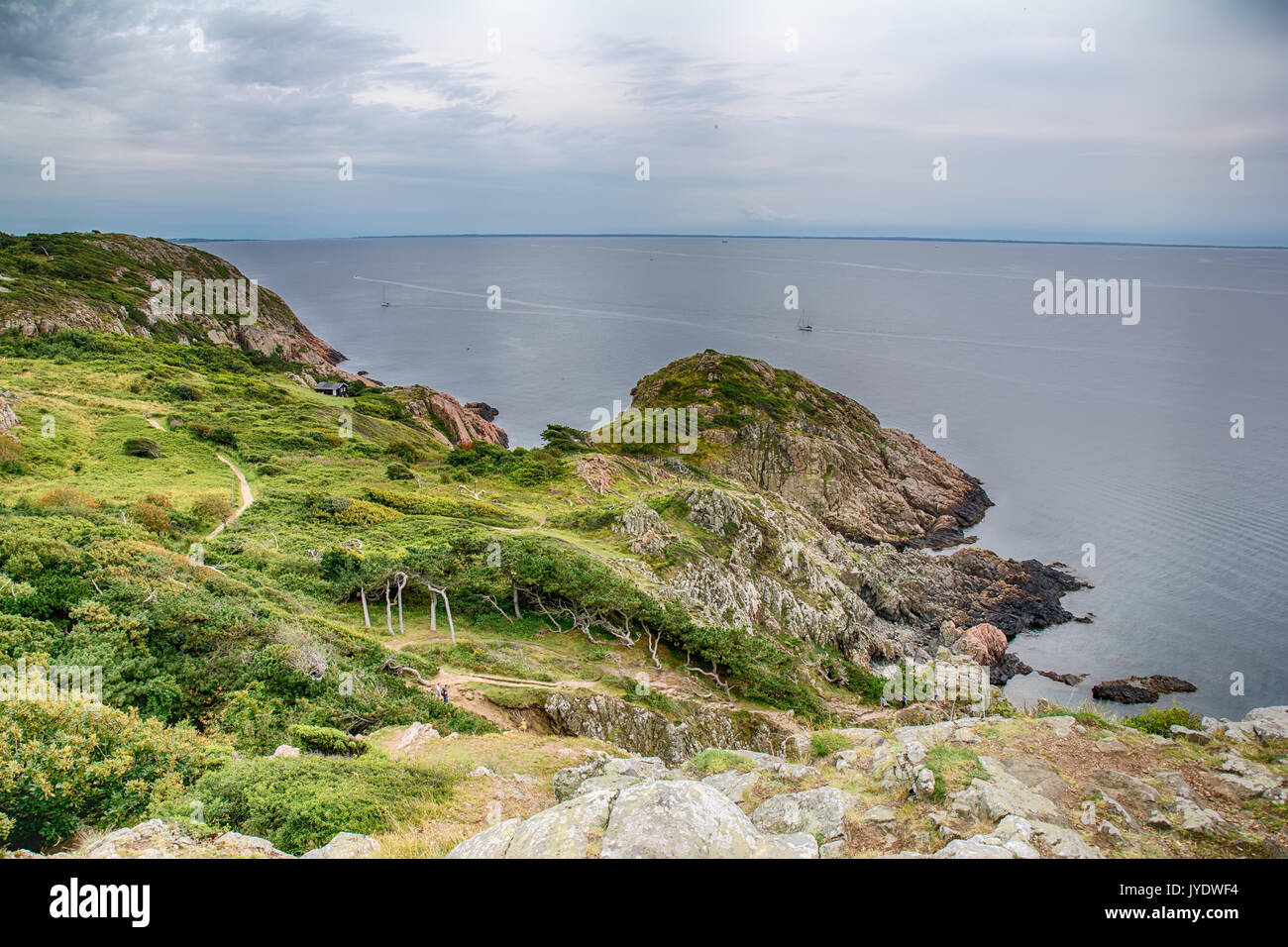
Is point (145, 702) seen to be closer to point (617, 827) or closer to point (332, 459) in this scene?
point (617, 827)

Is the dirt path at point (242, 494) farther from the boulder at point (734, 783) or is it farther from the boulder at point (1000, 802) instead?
the boulder at point (1000, 802)

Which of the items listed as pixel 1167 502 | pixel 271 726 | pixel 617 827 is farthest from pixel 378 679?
pixel 1167 502

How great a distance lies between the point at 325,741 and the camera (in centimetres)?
1594

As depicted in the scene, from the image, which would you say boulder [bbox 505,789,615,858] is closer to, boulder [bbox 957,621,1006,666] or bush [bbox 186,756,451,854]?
bush [bbox 186,756,451,854]

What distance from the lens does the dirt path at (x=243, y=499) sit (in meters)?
29.2

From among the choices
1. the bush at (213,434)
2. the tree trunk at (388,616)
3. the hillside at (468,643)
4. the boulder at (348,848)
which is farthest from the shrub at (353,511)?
the boulder at (348,848)

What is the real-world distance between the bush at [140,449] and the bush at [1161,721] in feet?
147

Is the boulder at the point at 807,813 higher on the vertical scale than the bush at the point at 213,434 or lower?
lower

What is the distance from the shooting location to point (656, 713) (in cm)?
2319

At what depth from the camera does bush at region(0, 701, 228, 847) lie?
10.6 metres

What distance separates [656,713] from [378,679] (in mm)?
9086

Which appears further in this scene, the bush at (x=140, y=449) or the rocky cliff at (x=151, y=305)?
the rocky cliff at (x=151, y=305)

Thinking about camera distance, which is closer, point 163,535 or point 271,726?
point 271,726

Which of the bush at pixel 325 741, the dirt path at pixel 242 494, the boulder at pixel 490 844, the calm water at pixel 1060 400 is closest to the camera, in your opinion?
the boulder at pixel 490 844
